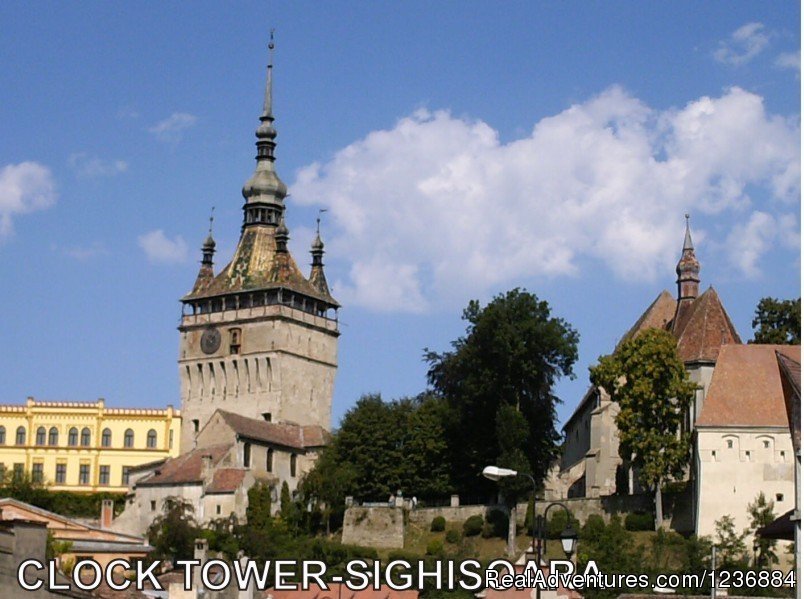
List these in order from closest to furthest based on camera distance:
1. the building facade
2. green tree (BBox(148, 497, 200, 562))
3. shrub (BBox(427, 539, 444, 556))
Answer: the building facade < shrub (BBox(427, 539, 444, 556)) < green tree (BBox(148, 497, 200, 562))

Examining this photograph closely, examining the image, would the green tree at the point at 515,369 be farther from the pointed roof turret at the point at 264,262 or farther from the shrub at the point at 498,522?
the pointed roof turret at the point at 264,262

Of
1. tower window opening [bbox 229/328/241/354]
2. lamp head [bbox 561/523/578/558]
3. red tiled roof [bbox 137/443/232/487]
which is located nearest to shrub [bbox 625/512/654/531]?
red tiled roof [bbox 137/443/232/487]

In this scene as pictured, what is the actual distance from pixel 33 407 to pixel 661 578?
64.3 metres

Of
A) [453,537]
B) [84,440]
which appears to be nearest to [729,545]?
[453,537]

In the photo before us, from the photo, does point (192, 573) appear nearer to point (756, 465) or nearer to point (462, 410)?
point (756, 465)

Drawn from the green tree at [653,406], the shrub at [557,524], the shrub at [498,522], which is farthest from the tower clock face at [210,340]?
the green tree at [653,406]

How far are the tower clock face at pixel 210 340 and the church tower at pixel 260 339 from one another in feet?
0.21

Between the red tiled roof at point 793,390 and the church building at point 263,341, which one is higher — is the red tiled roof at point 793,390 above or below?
below

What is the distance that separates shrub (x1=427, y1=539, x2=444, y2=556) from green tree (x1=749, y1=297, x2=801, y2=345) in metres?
19.7

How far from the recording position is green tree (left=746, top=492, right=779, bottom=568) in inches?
2859

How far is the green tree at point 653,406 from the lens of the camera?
78.6 m

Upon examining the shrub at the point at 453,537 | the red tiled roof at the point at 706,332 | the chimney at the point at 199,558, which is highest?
the red tiled roof at the point at 706,332

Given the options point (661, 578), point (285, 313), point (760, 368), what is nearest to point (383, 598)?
point (661, 578)

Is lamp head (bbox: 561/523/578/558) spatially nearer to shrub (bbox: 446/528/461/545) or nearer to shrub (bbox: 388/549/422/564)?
shrub (bbox: 388/549/422/564)
